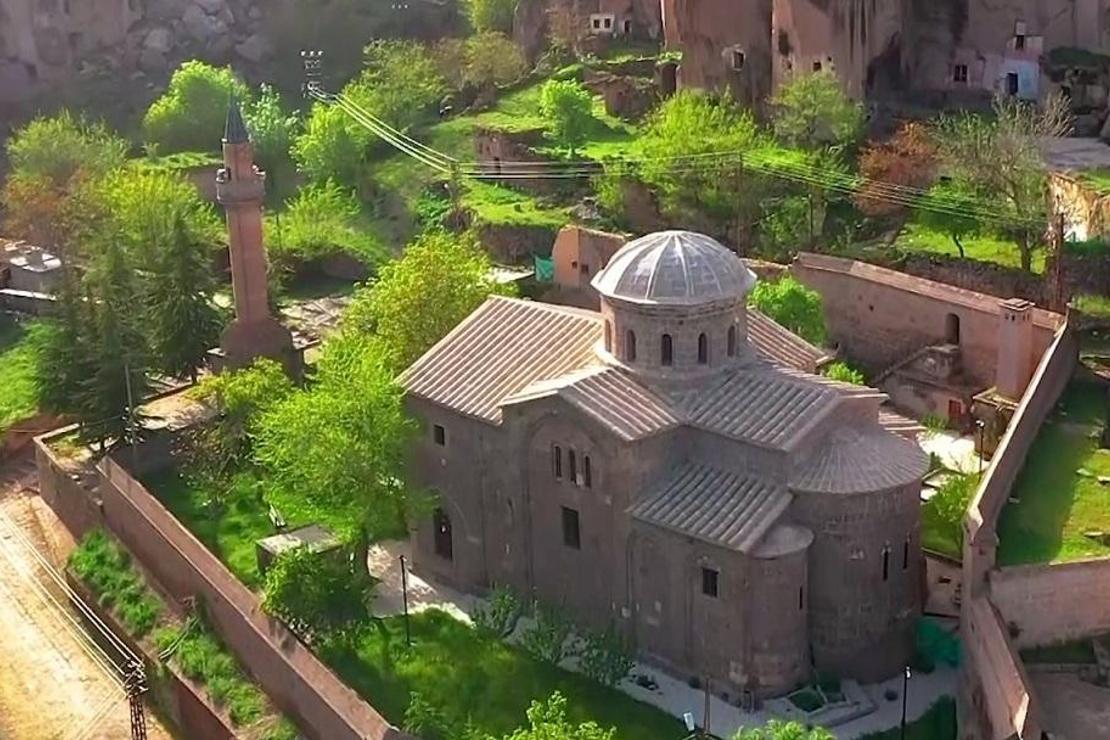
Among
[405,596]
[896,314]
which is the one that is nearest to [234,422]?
[405,596]

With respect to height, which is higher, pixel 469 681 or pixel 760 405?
pixel 760 405

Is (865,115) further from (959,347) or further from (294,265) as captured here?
(294,265)

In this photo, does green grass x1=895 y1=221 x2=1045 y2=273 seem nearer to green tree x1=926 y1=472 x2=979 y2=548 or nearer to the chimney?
the chimney

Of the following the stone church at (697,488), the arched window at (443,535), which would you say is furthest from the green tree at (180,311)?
the stone church at (697,488)

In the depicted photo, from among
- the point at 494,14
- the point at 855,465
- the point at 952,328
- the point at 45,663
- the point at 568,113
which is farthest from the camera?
the point at 494,14

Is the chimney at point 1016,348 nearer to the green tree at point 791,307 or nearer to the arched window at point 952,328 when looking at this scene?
the arched window at point 952,328

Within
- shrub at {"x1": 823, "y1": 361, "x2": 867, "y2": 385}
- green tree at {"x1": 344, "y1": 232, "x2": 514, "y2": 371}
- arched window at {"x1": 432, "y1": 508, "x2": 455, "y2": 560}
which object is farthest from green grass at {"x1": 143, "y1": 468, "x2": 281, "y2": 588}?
shrub at {"x1": 823, "y1": 361, "x2": 867, "y2": 385}

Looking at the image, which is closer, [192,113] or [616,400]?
[616,400]

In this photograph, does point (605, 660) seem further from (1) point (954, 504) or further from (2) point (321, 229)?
(2) point (321, 229)
